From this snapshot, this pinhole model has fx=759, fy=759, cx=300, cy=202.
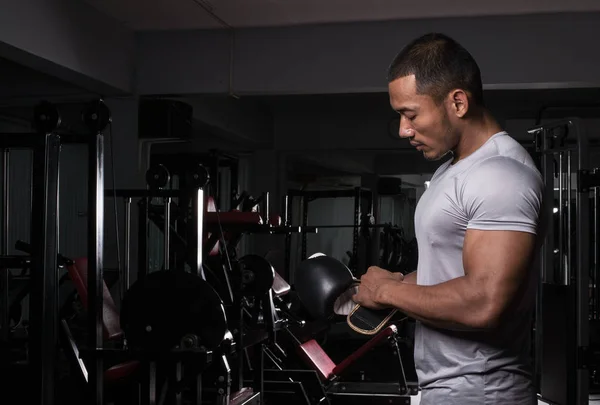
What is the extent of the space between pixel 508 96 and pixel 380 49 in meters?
2.22

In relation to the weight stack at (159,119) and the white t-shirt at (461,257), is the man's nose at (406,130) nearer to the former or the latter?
the white t-shirt at (461,257)

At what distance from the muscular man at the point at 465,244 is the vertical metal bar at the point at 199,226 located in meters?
2.20

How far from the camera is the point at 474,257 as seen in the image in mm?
1151

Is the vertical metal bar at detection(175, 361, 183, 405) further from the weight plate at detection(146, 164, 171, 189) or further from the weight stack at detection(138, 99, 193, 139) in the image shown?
the weight stack at detection(138, 99, 193, 139)

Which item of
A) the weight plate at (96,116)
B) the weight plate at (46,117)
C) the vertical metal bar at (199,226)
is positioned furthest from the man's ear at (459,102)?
the vertical metal bar at (199,226)

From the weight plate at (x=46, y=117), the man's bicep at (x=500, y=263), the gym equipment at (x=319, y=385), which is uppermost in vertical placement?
the weight plate at (x=46, y=117)

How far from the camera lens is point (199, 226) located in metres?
3.49

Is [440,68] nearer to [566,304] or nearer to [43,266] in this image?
[43,266]

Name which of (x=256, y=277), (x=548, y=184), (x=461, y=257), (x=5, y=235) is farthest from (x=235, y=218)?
(x=461, y=257)

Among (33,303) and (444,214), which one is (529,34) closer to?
(33,303)

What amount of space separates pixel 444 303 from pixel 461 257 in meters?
0.10

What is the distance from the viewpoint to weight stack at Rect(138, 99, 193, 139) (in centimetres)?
548

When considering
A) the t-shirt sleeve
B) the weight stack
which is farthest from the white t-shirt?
the weight stack

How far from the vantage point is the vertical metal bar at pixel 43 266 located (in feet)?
8.11
